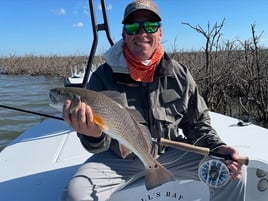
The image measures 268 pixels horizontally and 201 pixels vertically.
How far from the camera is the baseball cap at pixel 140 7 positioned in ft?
8.32

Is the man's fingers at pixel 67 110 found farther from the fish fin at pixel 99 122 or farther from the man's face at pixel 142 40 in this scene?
the man's face at pixel 142 40

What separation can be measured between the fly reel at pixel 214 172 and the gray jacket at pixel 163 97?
1.05ft

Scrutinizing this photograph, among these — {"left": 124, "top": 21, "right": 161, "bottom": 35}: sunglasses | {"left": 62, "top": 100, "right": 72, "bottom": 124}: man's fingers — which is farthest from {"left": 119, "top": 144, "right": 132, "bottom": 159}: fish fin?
{"left": 124, "top": 21, "right": 161, "bottom": 35}: sunglasses

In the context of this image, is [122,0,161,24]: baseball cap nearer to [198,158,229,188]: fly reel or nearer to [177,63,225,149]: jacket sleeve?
[177,63,225,149]: jacket sleeve

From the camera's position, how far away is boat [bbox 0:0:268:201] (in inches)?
94.1

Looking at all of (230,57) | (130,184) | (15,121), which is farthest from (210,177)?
(230,57)

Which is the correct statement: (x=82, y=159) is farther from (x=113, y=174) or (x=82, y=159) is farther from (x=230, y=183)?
(x=230, y=183)

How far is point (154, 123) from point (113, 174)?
0.49 meters

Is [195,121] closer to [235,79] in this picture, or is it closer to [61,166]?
[61,166]

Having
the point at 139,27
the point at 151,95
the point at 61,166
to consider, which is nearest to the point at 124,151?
the point at 151,95

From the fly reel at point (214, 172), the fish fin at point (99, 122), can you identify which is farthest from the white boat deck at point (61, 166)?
the fish fin at point (99, 122)

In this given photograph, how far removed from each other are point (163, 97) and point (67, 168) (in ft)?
3.19

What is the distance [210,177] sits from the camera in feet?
7.31

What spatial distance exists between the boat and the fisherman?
145 millimetres
